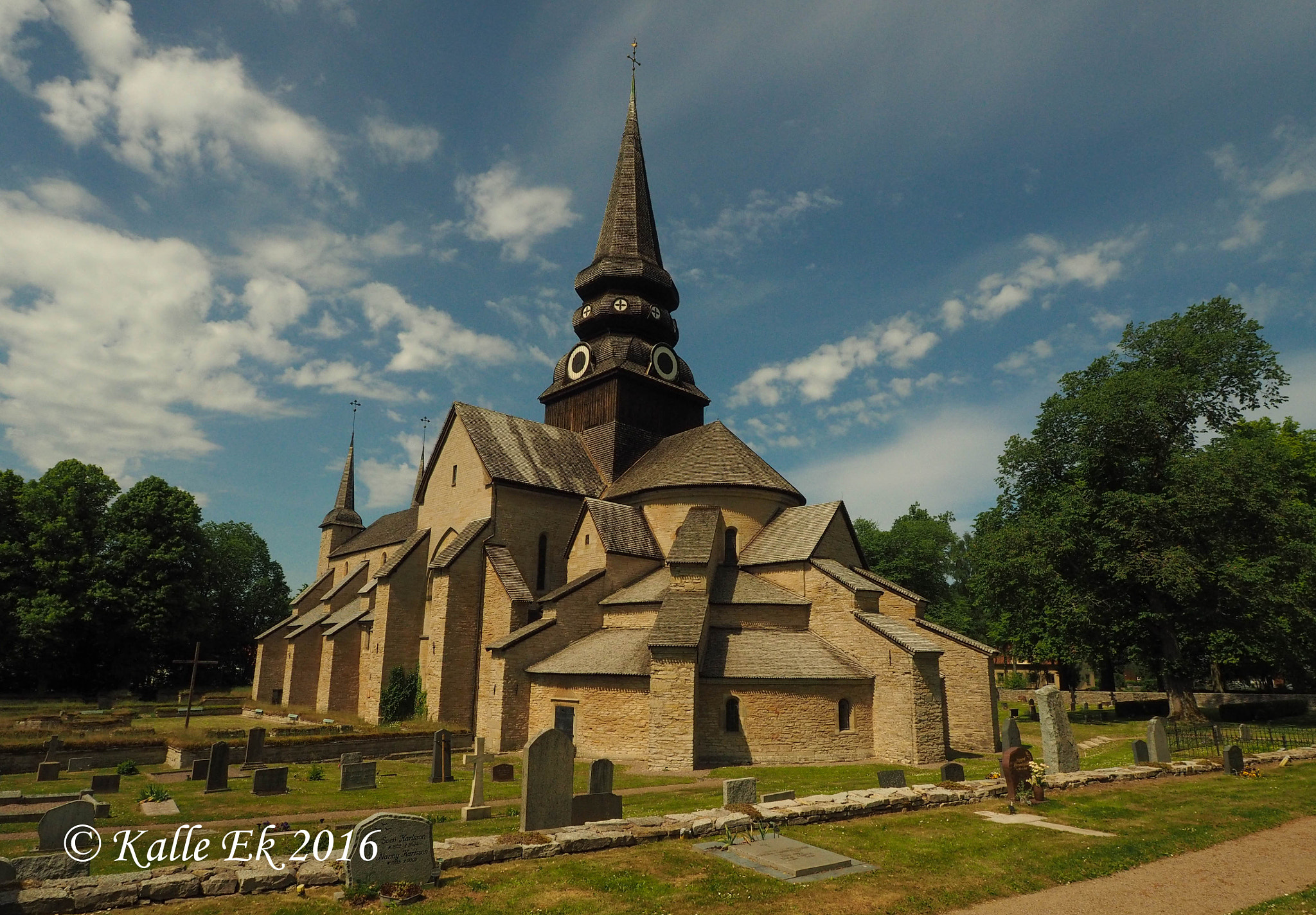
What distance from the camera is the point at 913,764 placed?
21.6 metres

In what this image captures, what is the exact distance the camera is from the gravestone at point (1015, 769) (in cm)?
1452

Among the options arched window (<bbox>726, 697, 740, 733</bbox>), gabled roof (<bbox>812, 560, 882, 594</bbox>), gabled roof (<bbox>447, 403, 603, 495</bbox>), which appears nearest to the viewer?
arched window (<bbox>726, 697, 740, 733</bbox>)

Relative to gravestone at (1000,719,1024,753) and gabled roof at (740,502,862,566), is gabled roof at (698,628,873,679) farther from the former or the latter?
gravestone at (1000,719,1024,753)

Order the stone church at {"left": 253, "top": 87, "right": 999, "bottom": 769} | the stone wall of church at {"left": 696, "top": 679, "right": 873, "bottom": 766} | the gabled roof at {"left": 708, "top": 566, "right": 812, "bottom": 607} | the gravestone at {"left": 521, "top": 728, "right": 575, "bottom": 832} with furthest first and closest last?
the gabled roof at {"left": 708, "top": 566, "right": 812, "bottom": 607} → the stone church at {"left": 253, "top": 87, "right": 999, "bottom": 769} → the stone wall of church at {"left": 696, "top": 679, "right": 873, "bottom": 766} → the gravestone at {"left": 521, "top": 728, "right": 575, "bottom": 832}

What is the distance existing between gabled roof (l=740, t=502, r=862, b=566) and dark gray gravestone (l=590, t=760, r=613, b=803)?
47.6 ft

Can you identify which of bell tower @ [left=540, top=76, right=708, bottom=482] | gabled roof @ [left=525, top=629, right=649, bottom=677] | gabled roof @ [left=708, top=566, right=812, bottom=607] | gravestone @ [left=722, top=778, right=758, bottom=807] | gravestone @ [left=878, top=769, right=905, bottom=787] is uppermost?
bell tower @ [left=540, top=76, right=708, bottom=482]

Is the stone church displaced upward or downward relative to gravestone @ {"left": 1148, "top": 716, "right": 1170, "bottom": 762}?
upward

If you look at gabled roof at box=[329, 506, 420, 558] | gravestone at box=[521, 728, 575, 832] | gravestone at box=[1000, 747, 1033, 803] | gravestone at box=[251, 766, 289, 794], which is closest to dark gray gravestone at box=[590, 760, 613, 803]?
gravestone at box=[521, 728, 575, 832]

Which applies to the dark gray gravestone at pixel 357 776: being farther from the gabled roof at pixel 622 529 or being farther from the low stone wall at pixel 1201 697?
the low stone wall at pixel 1201 697

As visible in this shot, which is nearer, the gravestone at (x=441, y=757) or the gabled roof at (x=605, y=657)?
the gravestone at (x=441, y=757)

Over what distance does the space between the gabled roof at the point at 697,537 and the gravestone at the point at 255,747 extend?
13521 millimetres

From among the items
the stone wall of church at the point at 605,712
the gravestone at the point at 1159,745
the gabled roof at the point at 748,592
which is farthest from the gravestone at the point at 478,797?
the gravestone at the point at 1159,745

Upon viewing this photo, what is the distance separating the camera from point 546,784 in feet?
37.7

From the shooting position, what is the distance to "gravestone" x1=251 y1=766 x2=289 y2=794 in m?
16.7
